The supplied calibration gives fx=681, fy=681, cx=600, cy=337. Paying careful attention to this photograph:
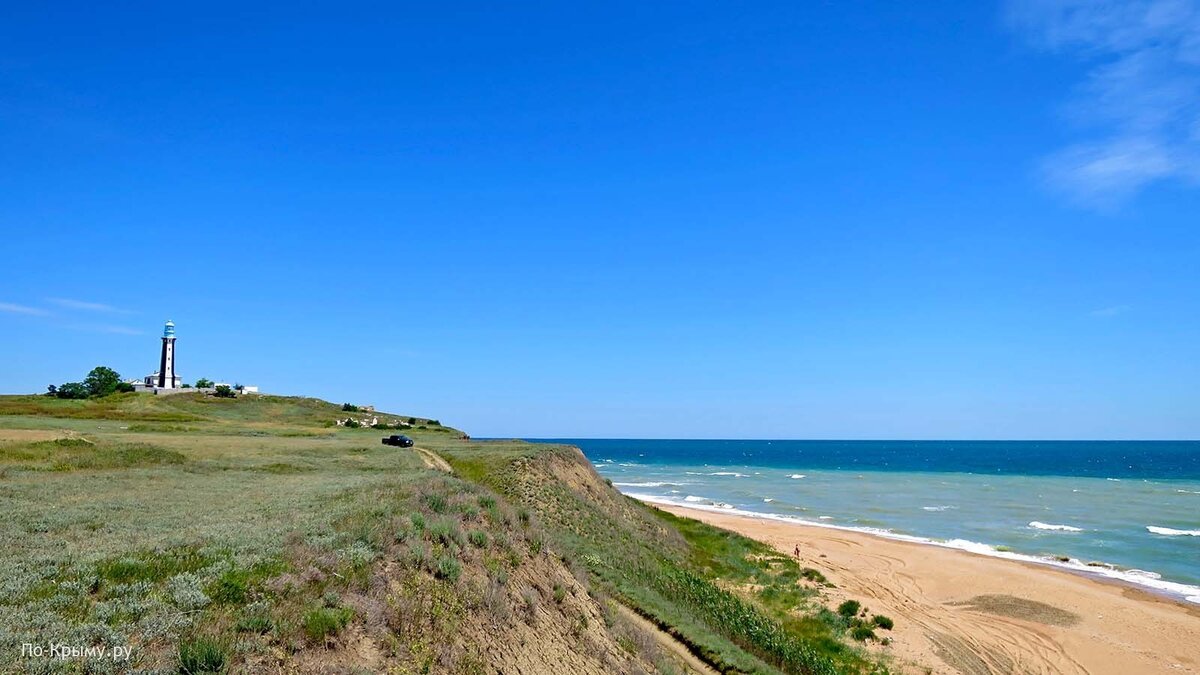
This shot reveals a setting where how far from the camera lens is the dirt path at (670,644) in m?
18.2

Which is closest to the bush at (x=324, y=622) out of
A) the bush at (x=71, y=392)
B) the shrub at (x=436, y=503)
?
the shrub at (x=436, y=503)

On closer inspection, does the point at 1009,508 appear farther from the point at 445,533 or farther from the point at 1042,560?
the point at 445,533

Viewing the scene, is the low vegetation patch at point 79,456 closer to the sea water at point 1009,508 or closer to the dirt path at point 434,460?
the dirt path at point 434,460

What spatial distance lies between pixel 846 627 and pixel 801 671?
10.3 meters

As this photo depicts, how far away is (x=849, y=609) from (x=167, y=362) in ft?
371

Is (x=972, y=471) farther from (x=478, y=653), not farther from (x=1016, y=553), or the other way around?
(x=478, y=653)

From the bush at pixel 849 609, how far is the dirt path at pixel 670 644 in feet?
47.8

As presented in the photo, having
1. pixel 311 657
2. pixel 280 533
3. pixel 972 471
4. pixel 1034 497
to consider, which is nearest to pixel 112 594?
pixel 311 657

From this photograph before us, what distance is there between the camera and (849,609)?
104 feet

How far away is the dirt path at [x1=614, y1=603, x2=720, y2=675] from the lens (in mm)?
18159

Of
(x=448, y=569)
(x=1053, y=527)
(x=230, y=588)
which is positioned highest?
(x=230, y=588)

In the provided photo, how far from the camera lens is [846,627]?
95.8 feet

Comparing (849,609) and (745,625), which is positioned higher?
(745,625)

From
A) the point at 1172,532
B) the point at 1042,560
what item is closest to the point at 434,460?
the point at 1042,560
